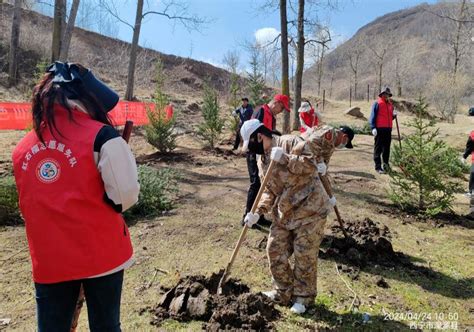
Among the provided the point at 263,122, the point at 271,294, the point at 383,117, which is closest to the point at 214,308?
the point at 271,294

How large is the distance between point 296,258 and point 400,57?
109 metres

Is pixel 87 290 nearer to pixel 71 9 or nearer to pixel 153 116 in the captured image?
pixel 153 116

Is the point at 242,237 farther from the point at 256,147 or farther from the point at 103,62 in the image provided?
the point at 103,62

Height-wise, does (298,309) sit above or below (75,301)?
below

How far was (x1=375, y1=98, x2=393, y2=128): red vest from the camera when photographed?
29.6 feet

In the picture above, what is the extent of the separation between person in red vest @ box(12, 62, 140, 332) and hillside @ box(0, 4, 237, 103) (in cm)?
2002

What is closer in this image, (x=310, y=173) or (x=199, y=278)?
(x=310, y=173)

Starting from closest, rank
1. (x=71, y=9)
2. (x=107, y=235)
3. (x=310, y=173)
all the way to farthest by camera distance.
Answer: (x=107, y=235), (x=310, y=173), (x=71, y=9)

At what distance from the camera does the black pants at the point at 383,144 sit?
9.05 m

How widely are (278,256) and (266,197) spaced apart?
0.54 m

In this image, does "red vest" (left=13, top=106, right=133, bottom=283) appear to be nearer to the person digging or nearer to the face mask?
the person digging

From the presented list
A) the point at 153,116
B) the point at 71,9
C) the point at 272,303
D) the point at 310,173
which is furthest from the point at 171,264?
the point at 71,9

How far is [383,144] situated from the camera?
30.3 feet

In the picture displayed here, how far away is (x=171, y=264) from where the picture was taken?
456cm
